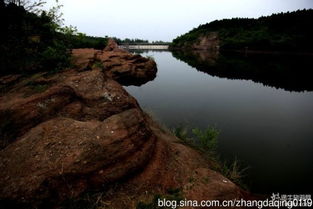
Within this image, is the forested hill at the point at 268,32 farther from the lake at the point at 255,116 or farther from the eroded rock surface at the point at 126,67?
the eroded rock surface at the point at 126,67

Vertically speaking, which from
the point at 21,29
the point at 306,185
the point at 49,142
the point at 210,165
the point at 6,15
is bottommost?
the point at 306,185

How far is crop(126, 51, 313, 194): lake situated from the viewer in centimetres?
800

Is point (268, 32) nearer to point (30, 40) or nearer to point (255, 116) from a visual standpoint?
point (255, 116)

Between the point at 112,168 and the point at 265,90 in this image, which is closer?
the point at 112,168

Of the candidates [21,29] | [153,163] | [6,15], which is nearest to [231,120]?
[153,163]

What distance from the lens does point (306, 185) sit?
7164 mm

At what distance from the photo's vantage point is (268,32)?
227 feet

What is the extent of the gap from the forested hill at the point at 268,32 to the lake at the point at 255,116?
124 feet

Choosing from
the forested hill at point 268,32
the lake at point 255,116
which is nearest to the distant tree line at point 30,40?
the lake at point 255,116

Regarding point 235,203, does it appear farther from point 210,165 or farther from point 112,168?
point 112,168

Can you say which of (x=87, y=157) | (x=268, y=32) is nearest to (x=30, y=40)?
(x=87, y=157)

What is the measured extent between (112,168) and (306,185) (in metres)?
6.45

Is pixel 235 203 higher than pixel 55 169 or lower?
lower

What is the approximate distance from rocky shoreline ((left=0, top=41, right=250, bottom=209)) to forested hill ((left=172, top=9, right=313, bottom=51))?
63.4 m
